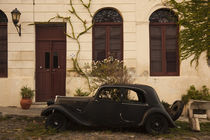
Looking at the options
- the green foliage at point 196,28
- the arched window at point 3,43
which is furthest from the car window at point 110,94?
the arched window at point 3,43

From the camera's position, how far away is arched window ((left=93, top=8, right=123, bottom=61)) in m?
8.80

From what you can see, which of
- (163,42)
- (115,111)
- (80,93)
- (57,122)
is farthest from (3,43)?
(163,42)

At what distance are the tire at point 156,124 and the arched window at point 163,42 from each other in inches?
161

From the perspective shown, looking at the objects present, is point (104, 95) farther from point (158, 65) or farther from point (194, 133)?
point (158, 65)

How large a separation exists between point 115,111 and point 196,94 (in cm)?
478

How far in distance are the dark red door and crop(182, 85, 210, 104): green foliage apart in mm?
5510

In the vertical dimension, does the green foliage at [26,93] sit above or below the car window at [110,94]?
below

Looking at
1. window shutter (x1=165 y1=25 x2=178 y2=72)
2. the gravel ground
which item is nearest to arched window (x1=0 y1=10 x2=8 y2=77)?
the gravel ground

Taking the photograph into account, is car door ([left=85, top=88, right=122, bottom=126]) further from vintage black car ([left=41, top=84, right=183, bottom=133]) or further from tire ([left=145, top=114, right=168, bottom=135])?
tire ([left=145, top=114, right=168, bottom=135])

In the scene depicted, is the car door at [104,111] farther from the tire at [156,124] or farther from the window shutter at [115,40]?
the window shutter at [115,40]

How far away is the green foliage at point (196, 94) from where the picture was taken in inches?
308

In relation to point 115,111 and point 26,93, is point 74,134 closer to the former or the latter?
point 115,111

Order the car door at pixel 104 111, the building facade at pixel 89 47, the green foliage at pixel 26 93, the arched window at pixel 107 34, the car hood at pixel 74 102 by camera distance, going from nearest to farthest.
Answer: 1. the car door at pixel 104 111
2. the car hood at pixel 74 102
3. the green foliage at pixel 26 93
4. the building facade at pixel 89 47
5. the arched window at pixel 107 34

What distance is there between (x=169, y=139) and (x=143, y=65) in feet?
14.4
